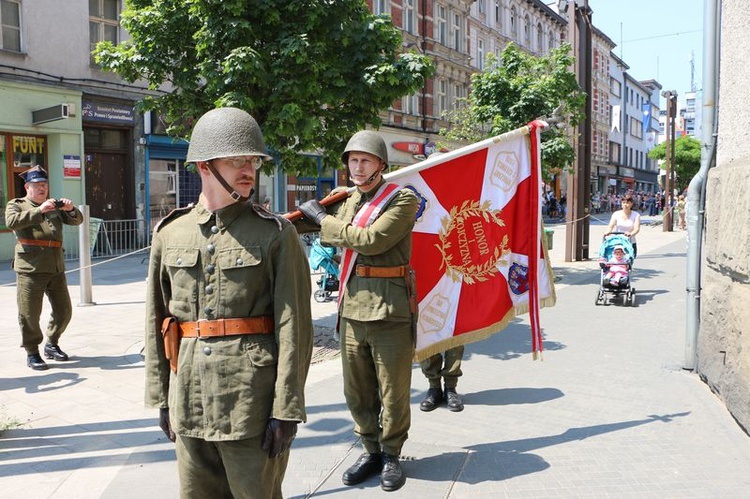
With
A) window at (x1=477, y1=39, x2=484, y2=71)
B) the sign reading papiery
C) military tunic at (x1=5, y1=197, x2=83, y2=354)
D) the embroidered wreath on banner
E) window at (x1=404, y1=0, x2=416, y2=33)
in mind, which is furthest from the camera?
window at (x1=477, y1=39, x2=484, y2=71)

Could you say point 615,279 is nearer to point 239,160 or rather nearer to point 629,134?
point 239,160

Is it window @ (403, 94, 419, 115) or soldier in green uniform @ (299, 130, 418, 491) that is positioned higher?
window @ (403, 94, 419, 115)

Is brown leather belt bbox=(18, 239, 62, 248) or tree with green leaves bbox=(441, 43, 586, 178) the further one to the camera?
tree with green leaves bbox=(441, 43, 586, 178)

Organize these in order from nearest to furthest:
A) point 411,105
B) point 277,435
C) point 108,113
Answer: point 277,435 → point 108,113 → point 411,105

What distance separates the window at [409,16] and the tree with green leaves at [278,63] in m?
24.1

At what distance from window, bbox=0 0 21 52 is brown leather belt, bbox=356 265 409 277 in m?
15.0

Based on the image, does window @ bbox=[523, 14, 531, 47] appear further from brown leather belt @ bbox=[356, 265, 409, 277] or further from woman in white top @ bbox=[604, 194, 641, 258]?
brown leather belt @ bbox=[356, 265, 409, 277]

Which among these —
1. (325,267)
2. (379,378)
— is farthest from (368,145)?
(325,267)

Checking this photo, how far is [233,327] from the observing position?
8.25 feet

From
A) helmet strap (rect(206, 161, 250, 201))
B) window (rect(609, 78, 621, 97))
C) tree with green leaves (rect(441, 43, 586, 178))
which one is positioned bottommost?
helmet strap (rect(206, 161, 250, 201))

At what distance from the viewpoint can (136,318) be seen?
30.5 feet

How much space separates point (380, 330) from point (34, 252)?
4.33 meters

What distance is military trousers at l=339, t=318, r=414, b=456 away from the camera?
3934mm

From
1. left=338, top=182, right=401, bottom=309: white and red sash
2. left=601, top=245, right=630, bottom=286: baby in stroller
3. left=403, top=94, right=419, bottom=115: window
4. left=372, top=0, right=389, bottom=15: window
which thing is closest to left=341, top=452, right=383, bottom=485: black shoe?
left=338, top=182, right=401, bottom=309: white and red sash
